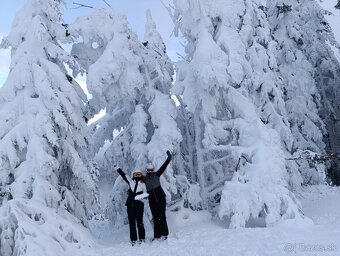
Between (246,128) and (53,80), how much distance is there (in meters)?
5.60

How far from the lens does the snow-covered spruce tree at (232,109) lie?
10.8 m

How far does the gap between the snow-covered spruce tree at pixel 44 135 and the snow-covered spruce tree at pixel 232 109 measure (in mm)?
3625

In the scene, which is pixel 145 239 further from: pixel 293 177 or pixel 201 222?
pixel 293 177

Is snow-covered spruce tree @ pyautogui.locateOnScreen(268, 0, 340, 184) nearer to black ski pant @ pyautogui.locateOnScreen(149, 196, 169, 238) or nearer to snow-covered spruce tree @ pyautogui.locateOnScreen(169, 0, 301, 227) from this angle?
snow-covered spruce tree @ pyautogui.locateOnScreen(169, 0, 301, 227)

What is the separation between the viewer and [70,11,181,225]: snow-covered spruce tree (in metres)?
12.7

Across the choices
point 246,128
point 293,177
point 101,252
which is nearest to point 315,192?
point 293,177

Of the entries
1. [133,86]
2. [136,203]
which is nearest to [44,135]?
[136,203]

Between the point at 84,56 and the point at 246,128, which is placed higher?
the point at 84,56

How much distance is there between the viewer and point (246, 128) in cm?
1208

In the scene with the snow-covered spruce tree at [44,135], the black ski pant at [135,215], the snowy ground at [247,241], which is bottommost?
the snowy ground at [247,241]

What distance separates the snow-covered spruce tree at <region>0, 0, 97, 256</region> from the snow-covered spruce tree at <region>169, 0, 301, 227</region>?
3.63 meters

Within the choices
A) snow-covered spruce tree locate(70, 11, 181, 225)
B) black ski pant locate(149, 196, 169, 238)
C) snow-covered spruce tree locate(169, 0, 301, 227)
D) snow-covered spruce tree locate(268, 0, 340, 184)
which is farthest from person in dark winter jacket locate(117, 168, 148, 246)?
snow-covered spruce tree locate(268, 0, 340, 184)

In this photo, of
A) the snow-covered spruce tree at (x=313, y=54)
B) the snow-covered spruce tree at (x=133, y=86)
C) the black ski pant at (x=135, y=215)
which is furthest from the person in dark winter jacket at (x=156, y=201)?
the snow-covered spruce tree at (x=313, y=54)

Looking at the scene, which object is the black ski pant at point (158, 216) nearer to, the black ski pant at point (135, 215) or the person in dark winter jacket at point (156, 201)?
the person in dark winter jacket at point (156, 201)
